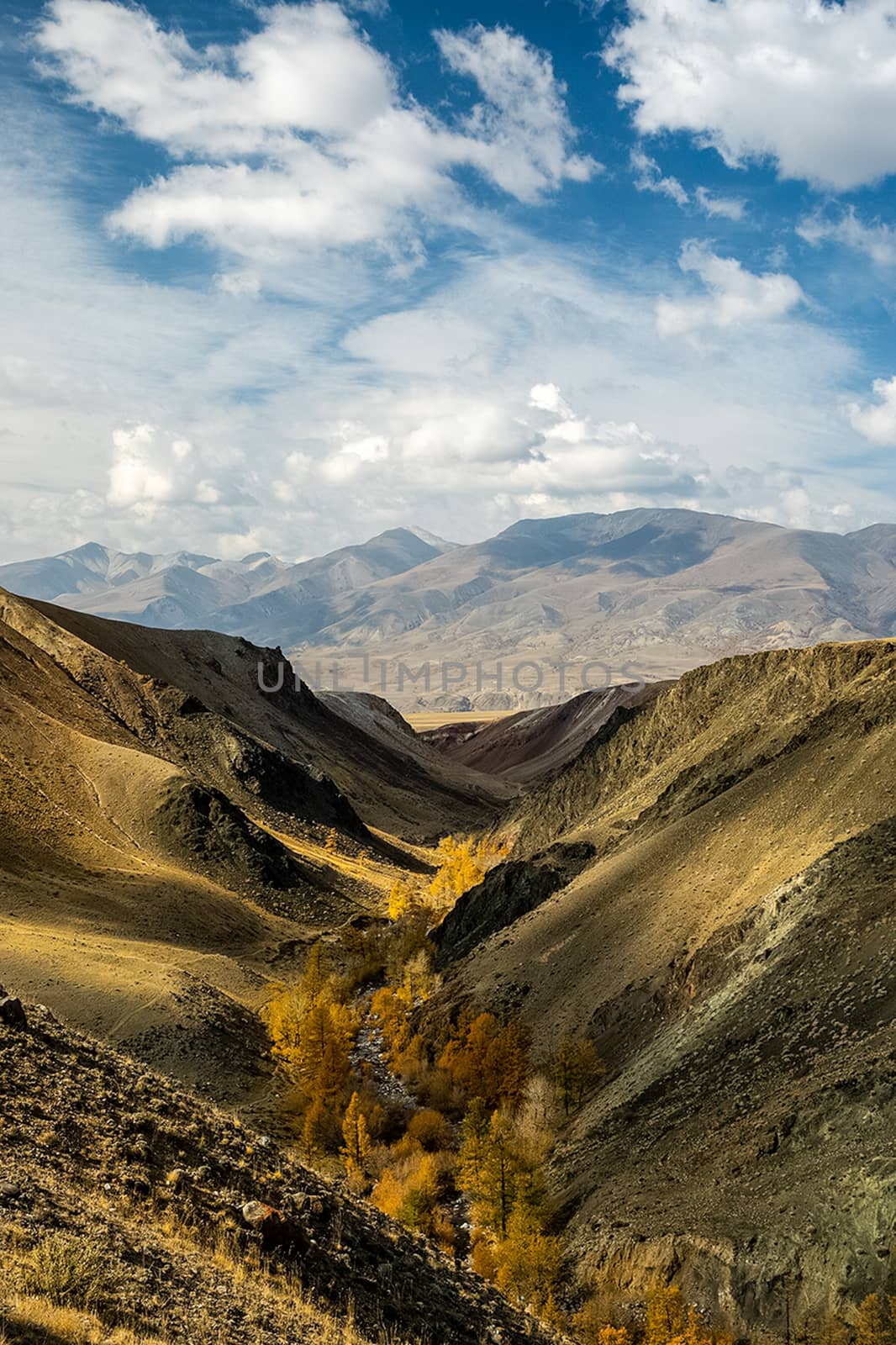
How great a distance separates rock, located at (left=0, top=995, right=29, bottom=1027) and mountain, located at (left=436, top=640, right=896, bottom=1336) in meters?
18.5

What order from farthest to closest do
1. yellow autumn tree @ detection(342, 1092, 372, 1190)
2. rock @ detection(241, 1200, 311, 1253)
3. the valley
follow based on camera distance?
yellow autumn tree @ detection(342, 1092, 372, 1190) < the valley < rock @ detection(241, 1200, 311, 1253)

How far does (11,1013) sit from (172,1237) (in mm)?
6906

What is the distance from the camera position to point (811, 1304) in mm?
22812

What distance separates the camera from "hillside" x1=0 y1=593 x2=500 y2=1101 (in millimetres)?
44469

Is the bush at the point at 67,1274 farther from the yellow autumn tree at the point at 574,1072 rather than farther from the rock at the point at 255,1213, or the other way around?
the yellow autumn tree at the point at 574,1072

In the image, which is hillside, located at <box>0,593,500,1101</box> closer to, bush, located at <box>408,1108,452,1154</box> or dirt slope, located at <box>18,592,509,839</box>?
dirt slope, located at <box>18,592,509,839</box>

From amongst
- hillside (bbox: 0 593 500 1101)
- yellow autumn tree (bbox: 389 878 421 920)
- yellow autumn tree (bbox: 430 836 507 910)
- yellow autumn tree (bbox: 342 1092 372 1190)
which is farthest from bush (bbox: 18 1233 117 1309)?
yellow autumn tree (bbox: 430 836 507 910)

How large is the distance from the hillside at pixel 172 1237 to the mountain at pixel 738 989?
818 cm

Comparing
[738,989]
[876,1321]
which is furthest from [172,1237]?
[738,989]

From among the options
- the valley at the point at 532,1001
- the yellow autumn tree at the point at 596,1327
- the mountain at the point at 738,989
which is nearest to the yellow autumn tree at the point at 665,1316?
the valley at the point at 532,1001

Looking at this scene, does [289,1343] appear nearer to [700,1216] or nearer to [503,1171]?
[700,1216]

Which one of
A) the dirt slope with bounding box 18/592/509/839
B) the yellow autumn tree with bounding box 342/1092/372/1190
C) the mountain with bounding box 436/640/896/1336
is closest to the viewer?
the mountain with bounding box 436/640/896/1336

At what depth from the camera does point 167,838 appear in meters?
75.7

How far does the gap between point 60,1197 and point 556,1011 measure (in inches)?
1334
